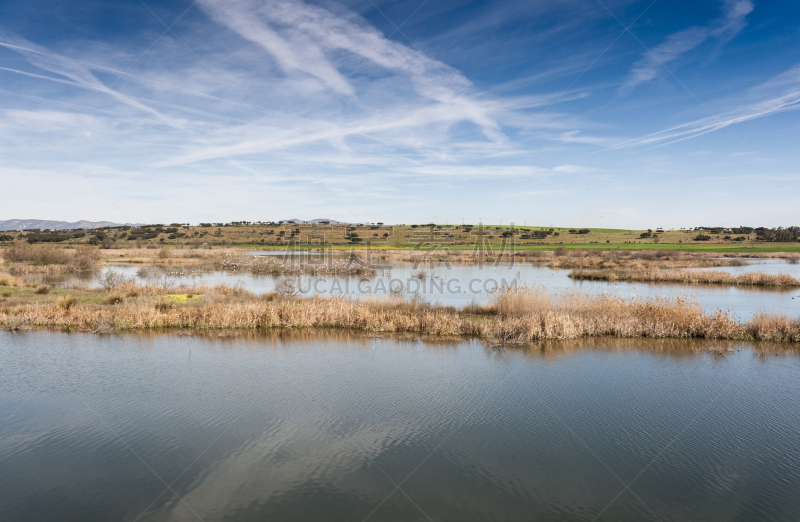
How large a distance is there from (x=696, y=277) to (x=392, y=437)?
3584 centimetres

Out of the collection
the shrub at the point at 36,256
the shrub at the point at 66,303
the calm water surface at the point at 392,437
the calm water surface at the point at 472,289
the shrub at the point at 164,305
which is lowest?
the calm water surface at the point at 392,437

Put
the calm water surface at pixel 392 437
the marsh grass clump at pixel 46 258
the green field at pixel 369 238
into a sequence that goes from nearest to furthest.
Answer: the calm water surface at pixel 392 437
the marsh grass clump at pixel 46 258
the green field at pixel 369 238

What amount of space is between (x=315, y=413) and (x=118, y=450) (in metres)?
3.75

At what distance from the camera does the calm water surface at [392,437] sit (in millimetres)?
6758

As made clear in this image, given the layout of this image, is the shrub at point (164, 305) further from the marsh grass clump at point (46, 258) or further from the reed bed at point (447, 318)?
the marsh grass clump at point (46, 258)

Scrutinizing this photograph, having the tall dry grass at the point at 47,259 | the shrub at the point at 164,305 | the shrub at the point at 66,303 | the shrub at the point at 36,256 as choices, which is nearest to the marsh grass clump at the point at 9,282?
the shrub at the point at 66,303

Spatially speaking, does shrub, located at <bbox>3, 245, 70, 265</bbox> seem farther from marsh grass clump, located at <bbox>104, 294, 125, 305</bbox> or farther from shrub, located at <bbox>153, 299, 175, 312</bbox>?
shrub, located at <bbox>153, 299, 175, 312</bbox>

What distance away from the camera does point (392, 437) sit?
8.79m

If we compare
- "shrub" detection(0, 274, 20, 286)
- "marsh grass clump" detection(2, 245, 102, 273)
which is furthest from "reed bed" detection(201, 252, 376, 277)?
"shrub" detection(0, 274, 20, 286)

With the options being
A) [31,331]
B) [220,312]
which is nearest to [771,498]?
[220,312]

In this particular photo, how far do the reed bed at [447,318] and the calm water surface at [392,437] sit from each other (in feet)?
8.66

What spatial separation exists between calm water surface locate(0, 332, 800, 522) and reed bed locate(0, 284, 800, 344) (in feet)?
8.66

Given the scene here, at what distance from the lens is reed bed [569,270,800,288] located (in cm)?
3288

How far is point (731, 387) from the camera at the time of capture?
11.9 metres
